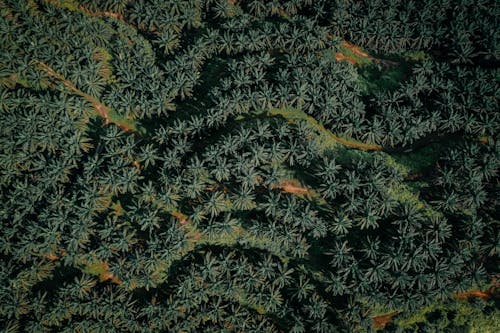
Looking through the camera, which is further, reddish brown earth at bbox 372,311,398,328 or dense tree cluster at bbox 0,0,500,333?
reddish brown earth at bbox 372,311,398,328

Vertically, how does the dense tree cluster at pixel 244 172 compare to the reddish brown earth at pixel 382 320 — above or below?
above

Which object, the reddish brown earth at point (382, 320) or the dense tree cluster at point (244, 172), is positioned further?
the reddish brown earth at point (382, 320)

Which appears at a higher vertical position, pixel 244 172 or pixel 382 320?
pixel 244 172

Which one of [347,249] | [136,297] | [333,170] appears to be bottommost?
[136,297]

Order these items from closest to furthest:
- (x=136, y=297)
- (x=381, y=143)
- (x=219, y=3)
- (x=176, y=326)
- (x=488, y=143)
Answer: (x=176, y=326) → (x=136, y=297) → (x=488, y=143) → (x=381, y=143) → (x=219, y=3)

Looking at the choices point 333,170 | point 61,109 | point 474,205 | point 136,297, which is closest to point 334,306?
point 333,170

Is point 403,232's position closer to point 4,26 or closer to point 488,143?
point 488,143

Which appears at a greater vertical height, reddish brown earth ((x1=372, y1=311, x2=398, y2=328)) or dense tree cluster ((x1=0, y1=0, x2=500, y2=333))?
dense tree cluster ((x1=0, y1=0, x2=500, y2=333))

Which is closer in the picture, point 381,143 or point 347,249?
point 347,249
